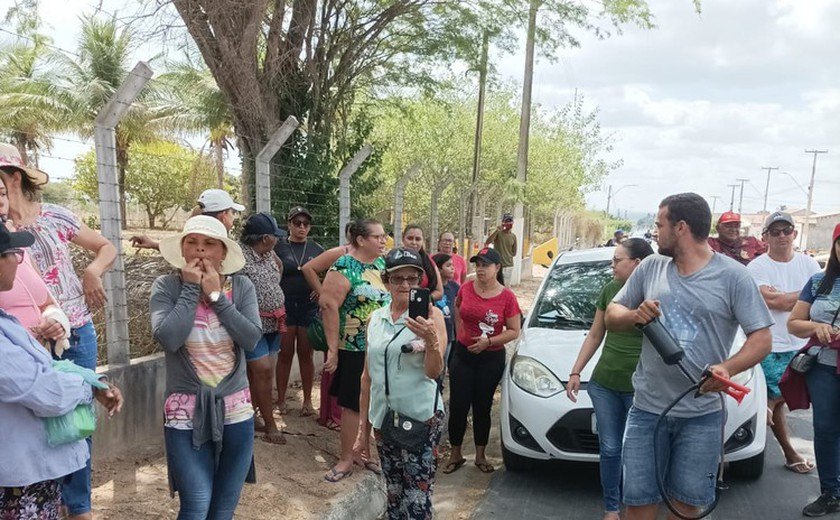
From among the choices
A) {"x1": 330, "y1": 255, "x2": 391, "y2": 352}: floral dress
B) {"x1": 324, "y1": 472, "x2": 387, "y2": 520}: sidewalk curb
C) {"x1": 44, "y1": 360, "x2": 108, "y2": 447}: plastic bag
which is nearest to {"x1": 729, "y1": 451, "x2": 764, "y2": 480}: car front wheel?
{"x1": 324, "y1": 472, "x2": 387, "y2": 520}: sidewalk curb

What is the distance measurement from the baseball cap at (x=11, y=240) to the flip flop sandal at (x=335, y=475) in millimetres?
2733

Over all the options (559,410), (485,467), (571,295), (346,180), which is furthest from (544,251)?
(559,410)

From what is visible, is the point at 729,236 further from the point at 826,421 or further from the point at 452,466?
the point at 452,466

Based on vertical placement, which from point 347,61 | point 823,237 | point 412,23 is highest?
point 412,23

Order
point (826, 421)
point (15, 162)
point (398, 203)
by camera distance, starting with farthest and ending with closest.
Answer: point (398, 203) < point (826, 421) < point (15, 162)

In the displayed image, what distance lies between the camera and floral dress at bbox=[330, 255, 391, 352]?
4562 millimetres

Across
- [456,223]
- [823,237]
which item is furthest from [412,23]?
[823,237]

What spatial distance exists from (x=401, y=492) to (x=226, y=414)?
1.05 metres

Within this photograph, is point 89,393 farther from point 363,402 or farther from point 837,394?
point 837,394

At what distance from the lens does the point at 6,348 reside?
2.00 meters

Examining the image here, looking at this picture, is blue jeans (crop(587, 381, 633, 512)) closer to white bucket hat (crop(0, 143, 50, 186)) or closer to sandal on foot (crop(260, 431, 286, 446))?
sandal on foot (crop(260, 431, 286, 446))

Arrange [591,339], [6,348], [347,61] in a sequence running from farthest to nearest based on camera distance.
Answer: [347,61]
[591,339]
[6,348]

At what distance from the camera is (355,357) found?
15.1ft

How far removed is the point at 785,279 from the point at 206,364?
455 cm
